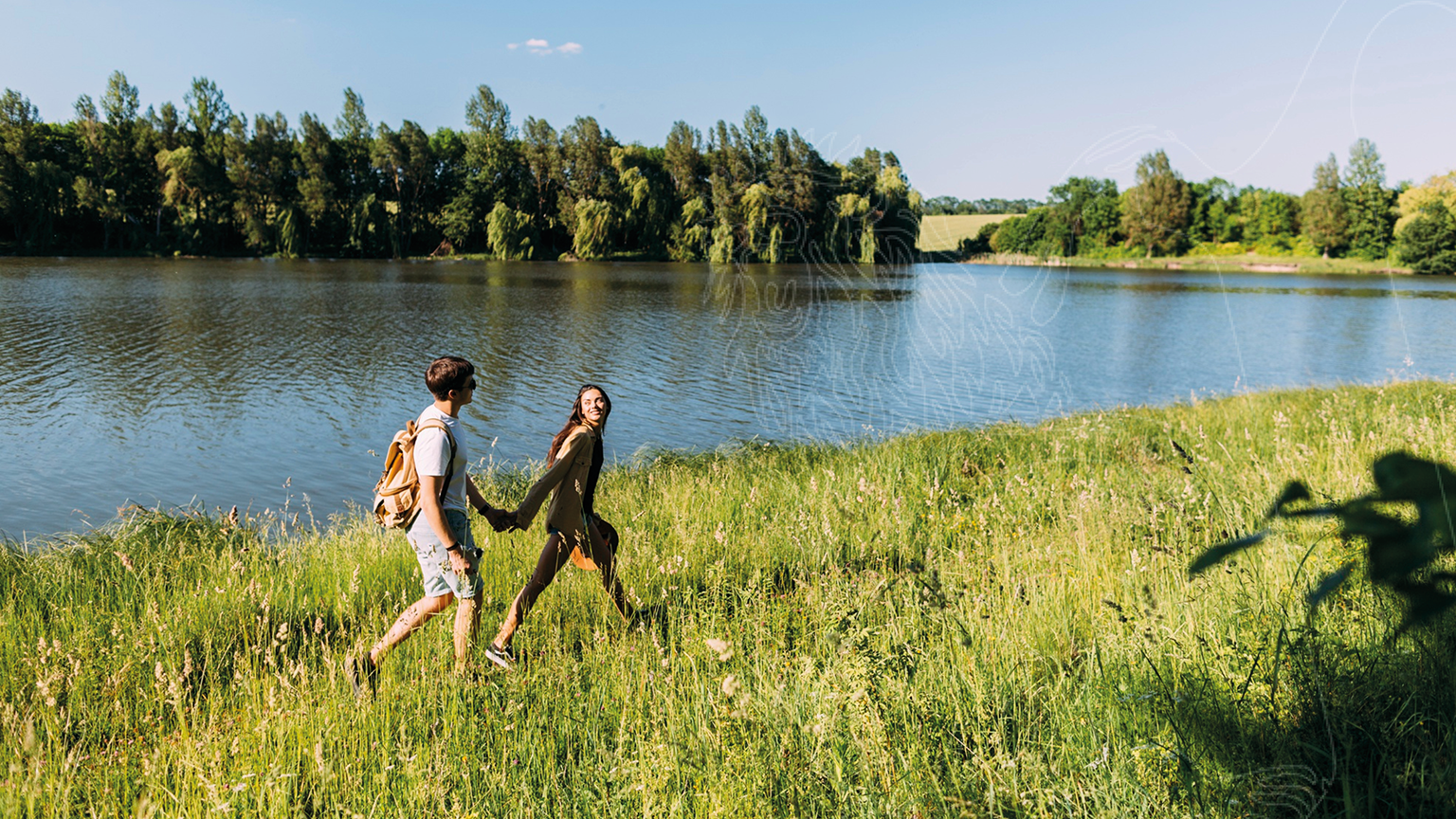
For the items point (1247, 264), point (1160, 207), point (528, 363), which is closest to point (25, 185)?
point (528, 363)

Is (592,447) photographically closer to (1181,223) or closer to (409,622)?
(409,622)

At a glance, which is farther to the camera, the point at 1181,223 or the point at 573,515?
the point at 1181,223

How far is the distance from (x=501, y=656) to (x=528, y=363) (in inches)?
751

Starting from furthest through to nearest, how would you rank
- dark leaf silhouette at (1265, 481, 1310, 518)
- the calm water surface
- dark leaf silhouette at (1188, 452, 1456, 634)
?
the calm water surface
dark leaf silhouette at (1265, 481, 1310, 518)
dark leaf silhouette at (1188, 452, 1456, 634)

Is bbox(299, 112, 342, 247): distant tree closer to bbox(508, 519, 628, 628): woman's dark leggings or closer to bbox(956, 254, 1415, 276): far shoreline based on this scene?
bbox(956, 254, 1415, 276): far shoreline

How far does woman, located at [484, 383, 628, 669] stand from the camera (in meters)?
4.56

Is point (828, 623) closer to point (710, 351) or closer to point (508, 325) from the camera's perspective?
point (710, 351)

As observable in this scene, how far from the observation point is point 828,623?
417 centimetres

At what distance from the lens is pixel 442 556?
14.5ft

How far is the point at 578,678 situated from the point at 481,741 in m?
0.59

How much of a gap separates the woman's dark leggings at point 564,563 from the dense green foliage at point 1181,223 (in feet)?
15.6

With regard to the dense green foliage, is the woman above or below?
below

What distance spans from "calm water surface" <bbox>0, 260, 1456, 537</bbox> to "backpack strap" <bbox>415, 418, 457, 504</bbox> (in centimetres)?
490

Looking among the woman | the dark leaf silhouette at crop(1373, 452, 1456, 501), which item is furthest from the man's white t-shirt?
the dark leaf silhouette at crop(1373, 452, 1456, 501)
